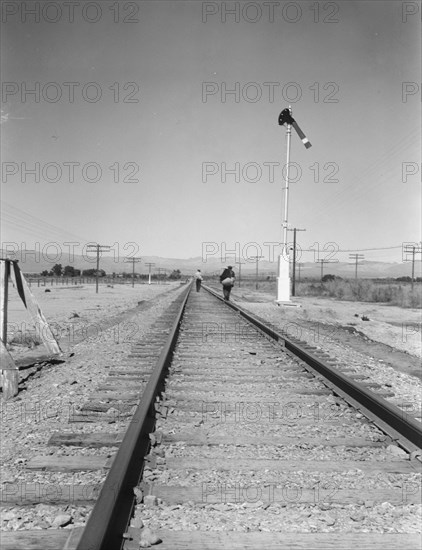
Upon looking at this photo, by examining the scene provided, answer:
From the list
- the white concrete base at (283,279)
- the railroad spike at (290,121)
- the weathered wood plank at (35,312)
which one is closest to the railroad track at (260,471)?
the weathered wood plank at (35,312)

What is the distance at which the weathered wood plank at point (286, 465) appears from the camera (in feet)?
10.8

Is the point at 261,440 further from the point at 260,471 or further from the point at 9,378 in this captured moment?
the point at 9,378

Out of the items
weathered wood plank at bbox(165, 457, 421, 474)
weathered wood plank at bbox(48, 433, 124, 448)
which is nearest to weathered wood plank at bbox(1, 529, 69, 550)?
weathered wood plank at bbox(165, 457, 421, 474)

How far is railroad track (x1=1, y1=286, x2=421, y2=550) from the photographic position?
96.6 inches

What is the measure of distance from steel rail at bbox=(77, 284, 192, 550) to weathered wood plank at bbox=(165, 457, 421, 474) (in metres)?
0.27

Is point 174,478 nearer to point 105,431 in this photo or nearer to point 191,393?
point 105,431

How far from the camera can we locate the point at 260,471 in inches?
129

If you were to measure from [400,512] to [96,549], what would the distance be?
174 cm

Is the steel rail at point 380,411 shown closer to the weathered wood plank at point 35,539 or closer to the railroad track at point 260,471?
the railroad track at point 260,471

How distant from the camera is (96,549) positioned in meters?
2.03

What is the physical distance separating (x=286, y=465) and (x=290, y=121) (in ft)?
71.5

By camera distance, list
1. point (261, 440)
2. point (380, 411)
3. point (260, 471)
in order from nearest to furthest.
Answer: point (260, 471)
point (261, 440)
point (380, 411)

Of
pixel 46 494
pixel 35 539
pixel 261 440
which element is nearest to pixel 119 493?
pixel 35 539

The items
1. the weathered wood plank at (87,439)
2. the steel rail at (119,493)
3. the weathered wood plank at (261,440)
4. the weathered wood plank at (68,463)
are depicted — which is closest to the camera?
the steel rail at (119,493)
